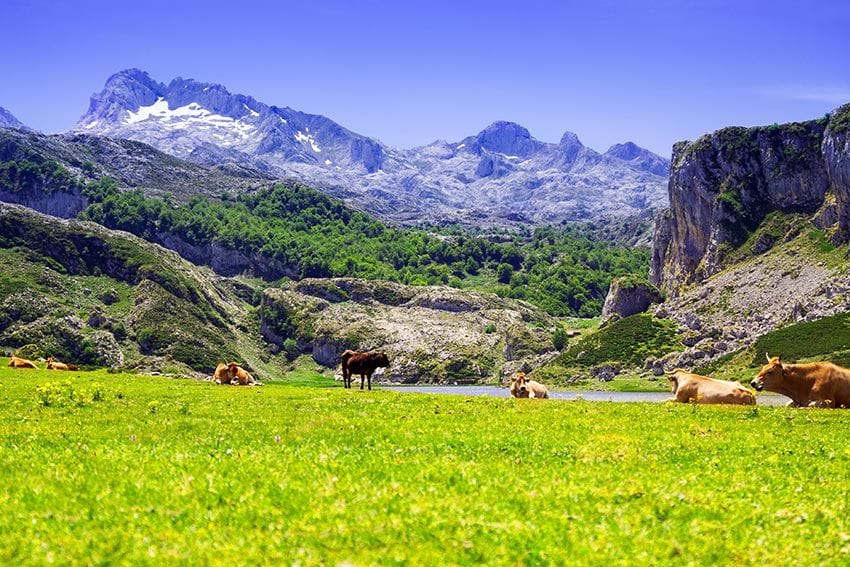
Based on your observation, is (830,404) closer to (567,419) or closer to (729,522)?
(567,419)

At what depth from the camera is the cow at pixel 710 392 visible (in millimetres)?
35625

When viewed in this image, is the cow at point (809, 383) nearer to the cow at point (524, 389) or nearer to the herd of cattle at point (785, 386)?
the herd of cattle at point (785, 386)

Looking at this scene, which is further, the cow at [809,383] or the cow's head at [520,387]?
the cow's head at [520,387]

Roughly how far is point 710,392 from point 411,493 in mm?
28087

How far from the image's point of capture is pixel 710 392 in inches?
1435

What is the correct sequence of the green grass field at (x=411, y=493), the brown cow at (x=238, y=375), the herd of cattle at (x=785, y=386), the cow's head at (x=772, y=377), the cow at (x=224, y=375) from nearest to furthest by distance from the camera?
the green grass field at (x=411, y=493), the herd of cattle at (x=785, y=386), the cow's head at (x=772, y=377), the brown cow at (x=238, y=375), the cow at (x=224, y=375)

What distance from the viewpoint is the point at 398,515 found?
1108 centimetres

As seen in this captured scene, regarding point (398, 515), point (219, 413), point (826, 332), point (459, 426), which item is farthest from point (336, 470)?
point (826, 332)

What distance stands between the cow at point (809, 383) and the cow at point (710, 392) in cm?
122

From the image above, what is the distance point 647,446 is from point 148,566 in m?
13.2

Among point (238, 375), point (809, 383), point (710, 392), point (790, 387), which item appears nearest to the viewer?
point (809, 383)

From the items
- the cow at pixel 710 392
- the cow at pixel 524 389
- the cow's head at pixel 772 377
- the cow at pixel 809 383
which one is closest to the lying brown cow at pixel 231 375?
the cow at pixel 524 389

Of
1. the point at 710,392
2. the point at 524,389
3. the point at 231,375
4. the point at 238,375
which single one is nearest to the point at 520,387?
the point at 524,389

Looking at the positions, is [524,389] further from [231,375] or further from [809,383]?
[231,375]
